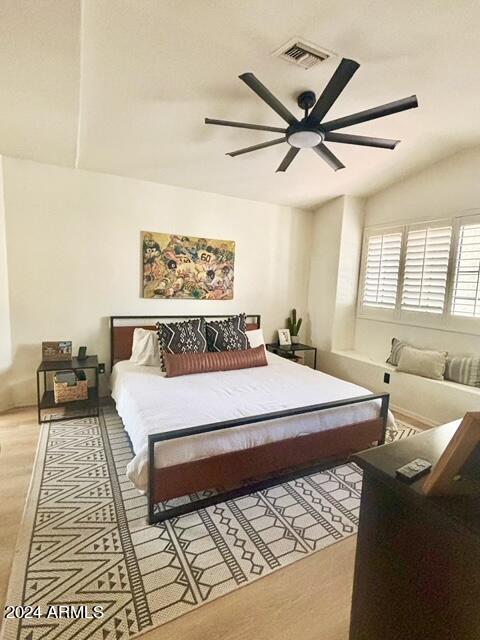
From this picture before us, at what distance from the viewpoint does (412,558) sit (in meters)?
0.98

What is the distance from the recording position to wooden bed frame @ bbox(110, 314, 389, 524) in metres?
1.95

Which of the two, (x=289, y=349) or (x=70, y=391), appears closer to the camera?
(x=70, y=391)

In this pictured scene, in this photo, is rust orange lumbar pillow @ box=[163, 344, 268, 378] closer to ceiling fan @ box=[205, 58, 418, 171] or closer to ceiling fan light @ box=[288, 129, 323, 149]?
ceiling fan @ box=[205, 58, 418, 171]

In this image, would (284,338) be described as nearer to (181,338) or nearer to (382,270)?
(382,270)

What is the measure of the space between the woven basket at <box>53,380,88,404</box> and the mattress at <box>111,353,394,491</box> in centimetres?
30

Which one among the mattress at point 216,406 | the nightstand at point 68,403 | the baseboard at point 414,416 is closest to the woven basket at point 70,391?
the nightstand at point 68,403

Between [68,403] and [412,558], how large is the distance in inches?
134

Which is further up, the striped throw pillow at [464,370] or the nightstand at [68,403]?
the striped throw pillow at [464,370]

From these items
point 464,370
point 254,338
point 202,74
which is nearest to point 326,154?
point 202,74

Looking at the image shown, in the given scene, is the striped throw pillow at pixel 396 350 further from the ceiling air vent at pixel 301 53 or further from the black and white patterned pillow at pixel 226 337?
the ceiling air vent at pixel 301 53

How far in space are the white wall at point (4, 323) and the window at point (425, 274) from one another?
170 inches

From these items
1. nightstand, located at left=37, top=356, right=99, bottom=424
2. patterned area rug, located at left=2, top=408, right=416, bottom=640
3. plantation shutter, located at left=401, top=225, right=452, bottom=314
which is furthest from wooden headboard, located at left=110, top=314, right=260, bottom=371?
plantation shutter, located at left=401, top=225, right=452, bottom=314

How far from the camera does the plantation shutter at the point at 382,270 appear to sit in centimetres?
424

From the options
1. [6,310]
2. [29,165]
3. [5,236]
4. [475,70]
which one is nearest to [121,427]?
[6,310]
